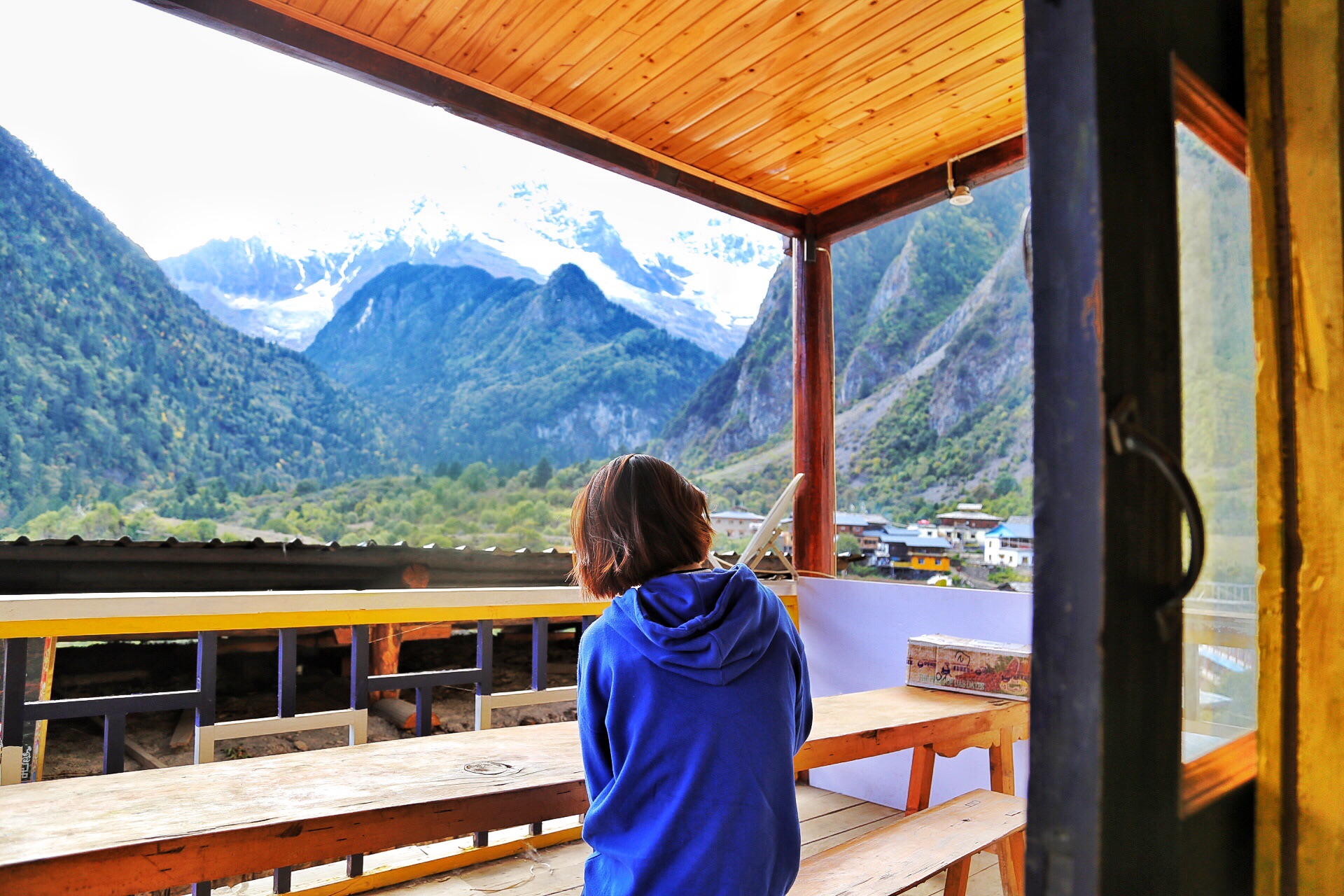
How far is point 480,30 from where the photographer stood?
→ 2.40 meters

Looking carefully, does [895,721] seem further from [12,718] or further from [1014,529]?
[1014,529]

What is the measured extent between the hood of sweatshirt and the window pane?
54 centimetres

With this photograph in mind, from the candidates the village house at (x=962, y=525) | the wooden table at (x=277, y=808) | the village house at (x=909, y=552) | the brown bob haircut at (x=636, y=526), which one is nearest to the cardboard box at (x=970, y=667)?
the wooden table at (x=277, y=808)

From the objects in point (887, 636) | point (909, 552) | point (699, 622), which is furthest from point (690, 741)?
point (909, 552)

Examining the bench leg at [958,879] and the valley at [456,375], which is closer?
the bench leg at [958,879]

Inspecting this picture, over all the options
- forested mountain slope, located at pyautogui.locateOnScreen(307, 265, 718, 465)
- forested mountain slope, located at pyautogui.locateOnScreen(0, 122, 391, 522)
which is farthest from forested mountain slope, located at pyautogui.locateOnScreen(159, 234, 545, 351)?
forested mountain slope, located at pyautogui.locateOnScreen(0, 122, 391, 522)

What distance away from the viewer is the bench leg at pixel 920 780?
7.32ft

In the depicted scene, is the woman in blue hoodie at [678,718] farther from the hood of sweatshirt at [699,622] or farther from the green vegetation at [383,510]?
the green vegetation at [383,510]

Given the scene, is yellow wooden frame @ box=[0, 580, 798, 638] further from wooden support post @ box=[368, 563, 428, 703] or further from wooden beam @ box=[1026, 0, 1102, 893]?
wooden beam @ box=[1026, 0, 1102, 893]

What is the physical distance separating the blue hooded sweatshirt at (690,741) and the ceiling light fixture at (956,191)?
2606mm

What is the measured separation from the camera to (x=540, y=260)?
14.7 m

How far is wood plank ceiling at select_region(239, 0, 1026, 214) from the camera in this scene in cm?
232

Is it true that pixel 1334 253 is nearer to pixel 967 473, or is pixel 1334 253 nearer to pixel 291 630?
pixel 291 630

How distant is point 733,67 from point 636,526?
202cm
